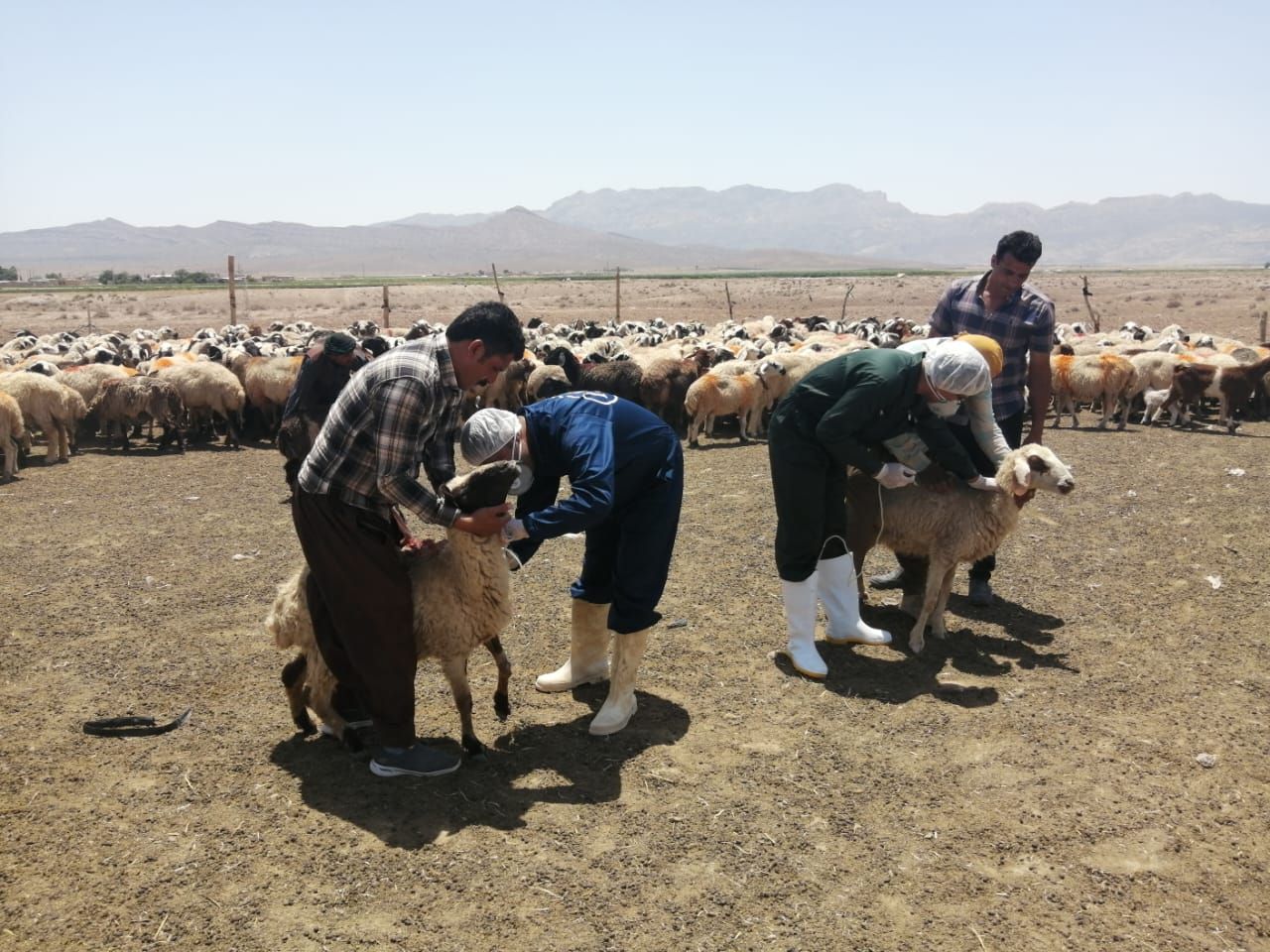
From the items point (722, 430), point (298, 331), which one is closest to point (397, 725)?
point (722, 430)

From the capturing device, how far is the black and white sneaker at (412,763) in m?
4.55

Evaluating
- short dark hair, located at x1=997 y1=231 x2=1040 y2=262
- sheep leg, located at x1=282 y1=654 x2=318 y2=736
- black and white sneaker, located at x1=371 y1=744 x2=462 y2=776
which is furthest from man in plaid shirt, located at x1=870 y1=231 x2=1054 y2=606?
sheep leg, located at x1=282 y1=654 x2=318 y2=736

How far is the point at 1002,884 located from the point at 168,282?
93.2 meters

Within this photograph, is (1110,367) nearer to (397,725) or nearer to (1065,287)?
(397,725)

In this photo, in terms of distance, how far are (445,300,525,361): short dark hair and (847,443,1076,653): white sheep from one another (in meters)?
3.15

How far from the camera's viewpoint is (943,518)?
6.16 meters

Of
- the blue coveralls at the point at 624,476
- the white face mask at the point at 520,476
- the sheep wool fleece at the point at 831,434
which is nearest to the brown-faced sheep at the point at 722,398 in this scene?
the sheep wool fleece at the point at 831,434

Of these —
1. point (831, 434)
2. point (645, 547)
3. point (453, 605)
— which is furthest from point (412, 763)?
point (831, 434)

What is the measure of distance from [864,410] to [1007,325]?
191 centimetres

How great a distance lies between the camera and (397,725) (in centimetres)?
450

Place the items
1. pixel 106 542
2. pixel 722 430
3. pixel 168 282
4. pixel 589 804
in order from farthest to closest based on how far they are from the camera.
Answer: pixel 168 282 < pixel 722 430 < pixel 106 542 < pixel 589 804

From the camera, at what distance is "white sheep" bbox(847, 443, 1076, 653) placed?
19.7 ft

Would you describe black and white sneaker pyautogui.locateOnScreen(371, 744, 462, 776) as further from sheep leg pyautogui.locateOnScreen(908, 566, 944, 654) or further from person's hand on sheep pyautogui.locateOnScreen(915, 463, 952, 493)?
person's hand on sheep pyautogui.locateOnScreen(915, 463, 952, 493)

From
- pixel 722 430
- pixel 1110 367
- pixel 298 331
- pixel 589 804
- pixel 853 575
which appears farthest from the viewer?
pixel 298 331
